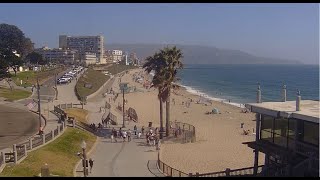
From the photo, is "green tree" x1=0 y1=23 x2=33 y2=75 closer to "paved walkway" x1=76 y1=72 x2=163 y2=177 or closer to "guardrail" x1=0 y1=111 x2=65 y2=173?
"paved walkway" x1=76 y1=72 x2=163 y2=177

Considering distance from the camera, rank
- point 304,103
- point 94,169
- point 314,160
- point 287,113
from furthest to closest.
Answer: point 94,169 → point 304,103 → point 287,113 → point 314,160

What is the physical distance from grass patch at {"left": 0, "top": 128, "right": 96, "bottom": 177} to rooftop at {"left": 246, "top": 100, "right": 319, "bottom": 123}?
32.8ft

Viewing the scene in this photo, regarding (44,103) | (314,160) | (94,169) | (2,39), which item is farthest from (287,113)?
(2,39)

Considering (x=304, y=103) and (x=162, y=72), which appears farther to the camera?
(x=162, y=72)

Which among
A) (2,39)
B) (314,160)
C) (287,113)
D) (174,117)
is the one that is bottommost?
(174,117)

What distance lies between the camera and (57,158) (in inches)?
907

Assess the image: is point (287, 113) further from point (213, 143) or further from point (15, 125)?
point (15, 125)

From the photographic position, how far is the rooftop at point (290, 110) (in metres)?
15.5

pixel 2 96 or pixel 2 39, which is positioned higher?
pixel 2 39

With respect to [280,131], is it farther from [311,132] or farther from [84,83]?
[84,83]

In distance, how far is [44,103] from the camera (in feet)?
155

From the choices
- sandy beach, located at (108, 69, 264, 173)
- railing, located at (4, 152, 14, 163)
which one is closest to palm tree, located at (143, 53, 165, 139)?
sandy beach, located at (108, 69, 264, 173)

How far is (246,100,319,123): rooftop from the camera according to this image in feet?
50.7

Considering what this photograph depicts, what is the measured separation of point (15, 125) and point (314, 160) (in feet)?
76.0
